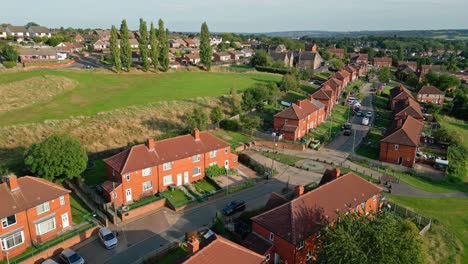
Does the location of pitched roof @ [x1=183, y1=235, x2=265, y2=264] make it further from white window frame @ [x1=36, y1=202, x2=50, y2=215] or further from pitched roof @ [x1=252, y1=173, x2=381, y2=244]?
white window frame @ [x1=36, y1=202, x2=50, y2=215]

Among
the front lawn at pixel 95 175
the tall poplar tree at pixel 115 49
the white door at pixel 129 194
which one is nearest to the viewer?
the white door at pixel 129 194

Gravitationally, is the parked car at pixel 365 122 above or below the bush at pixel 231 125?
below

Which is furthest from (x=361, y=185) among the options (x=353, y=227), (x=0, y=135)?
(x=0, y=135)

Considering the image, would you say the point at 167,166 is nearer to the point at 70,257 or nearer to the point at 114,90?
the point at 70,257

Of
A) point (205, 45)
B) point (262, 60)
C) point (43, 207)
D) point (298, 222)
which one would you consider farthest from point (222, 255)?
point (262, 60)

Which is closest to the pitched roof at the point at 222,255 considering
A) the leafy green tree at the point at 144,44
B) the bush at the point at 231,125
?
the bush at the point at 231,125

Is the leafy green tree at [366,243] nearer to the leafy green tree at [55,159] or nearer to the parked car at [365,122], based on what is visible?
the leafy green tree at [55,159]
